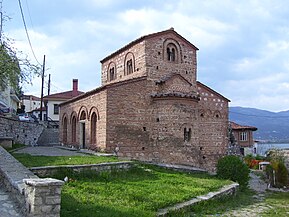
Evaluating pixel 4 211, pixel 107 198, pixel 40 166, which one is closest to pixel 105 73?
pixel 40 166

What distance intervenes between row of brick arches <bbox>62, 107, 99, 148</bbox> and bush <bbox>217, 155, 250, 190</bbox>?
7.30 m

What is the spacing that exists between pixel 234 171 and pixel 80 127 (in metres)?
10.5

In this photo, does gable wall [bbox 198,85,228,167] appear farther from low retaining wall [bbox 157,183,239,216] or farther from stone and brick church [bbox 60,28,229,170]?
low retaining wall [bbox 157,183,239,216]

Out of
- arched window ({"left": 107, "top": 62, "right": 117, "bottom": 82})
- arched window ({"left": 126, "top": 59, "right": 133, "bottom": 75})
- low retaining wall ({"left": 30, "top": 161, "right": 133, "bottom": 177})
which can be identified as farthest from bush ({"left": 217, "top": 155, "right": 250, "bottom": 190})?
arched window ({"left": 107, "top": 62, "right": 117, "bottom": 82})

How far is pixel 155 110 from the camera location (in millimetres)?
18047

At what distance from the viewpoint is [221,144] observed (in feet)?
→ 72.0

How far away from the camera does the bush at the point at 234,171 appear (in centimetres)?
1462

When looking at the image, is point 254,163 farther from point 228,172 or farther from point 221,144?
point 228,172

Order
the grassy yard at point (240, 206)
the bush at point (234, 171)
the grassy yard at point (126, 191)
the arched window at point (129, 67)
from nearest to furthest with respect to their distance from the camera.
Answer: the grassy yard at point (126, 191) < the grassy yard at point (240, 206) < the bush at point (234, 171) < the arched window at point (129, 67)

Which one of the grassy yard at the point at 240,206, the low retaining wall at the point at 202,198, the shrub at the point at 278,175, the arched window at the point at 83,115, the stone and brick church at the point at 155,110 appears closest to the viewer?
the low retaining wall at the point at 202,198

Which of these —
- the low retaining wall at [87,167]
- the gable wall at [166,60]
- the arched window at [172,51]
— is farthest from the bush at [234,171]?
the arched window at [172,51]

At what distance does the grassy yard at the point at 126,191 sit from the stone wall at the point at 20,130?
969 cm

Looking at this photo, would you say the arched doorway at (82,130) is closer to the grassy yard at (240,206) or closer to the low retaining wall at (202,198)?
the grassy yard at (240,206)

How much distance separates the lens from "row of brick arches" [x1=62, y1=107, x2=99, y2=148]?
751 inches
